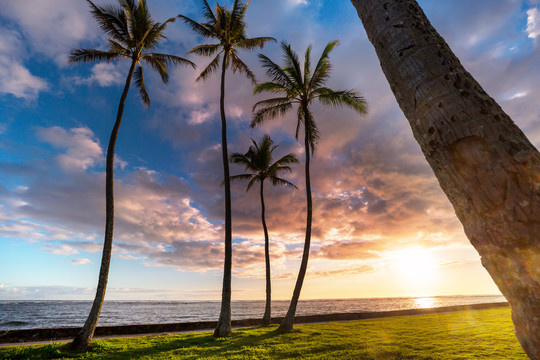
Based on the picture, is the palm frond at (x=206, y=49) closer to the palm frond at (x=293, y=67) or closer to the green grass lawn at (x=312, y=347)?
the palm frond at (x=293, y=67)

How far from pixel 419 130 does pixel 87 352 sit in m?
10.0

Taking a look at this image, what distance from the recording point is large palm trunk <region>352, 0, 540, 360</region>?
109 cm

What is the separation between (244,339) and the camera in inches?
392

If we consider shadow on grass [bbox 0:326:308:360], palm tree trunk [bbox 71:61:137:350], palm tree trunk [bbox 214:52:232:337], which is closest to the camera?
shadow on grass [bbox 0:326:308:360]

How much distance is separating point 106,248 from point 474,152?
10.3 m

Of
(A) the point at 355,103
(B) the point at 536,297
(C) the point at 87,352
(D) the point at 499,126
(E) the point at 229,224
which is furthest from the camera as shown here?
(A) the point at 355,103

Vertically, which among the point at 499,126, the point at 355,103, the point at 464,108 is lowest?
the point at 499,126

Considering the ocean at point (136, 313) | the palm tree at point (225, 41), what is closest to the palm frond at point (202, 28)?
the palm tree at point (225, 41)

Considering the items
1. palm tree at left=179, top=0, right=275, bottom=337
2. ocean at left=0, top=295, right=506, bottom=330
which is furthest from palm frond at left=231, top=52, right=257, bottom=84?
ocean at left=0, top=295, right=506, bottom=330

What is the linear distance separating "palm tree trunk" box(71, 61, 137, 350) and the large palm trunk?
32.8ft

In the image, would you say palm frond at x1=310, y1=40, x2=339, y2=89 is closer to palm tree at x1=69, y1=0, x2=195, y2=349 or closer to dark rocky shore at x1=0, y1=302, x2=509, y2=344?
palm tree at x1=69, y1=0, x2=195, y2=349

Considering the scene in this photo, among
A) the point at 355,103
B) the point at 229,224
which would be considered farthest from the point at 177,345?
the point at 355,103

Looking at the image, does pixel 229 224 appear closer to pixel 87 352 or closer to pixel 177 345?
pixel 177 345

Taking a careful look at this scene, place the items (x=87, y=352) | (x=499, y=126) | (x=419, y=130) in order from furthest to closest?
1. (x=87, y=352)
2. (x=419, y=130)
3. (x=499, y=126)
